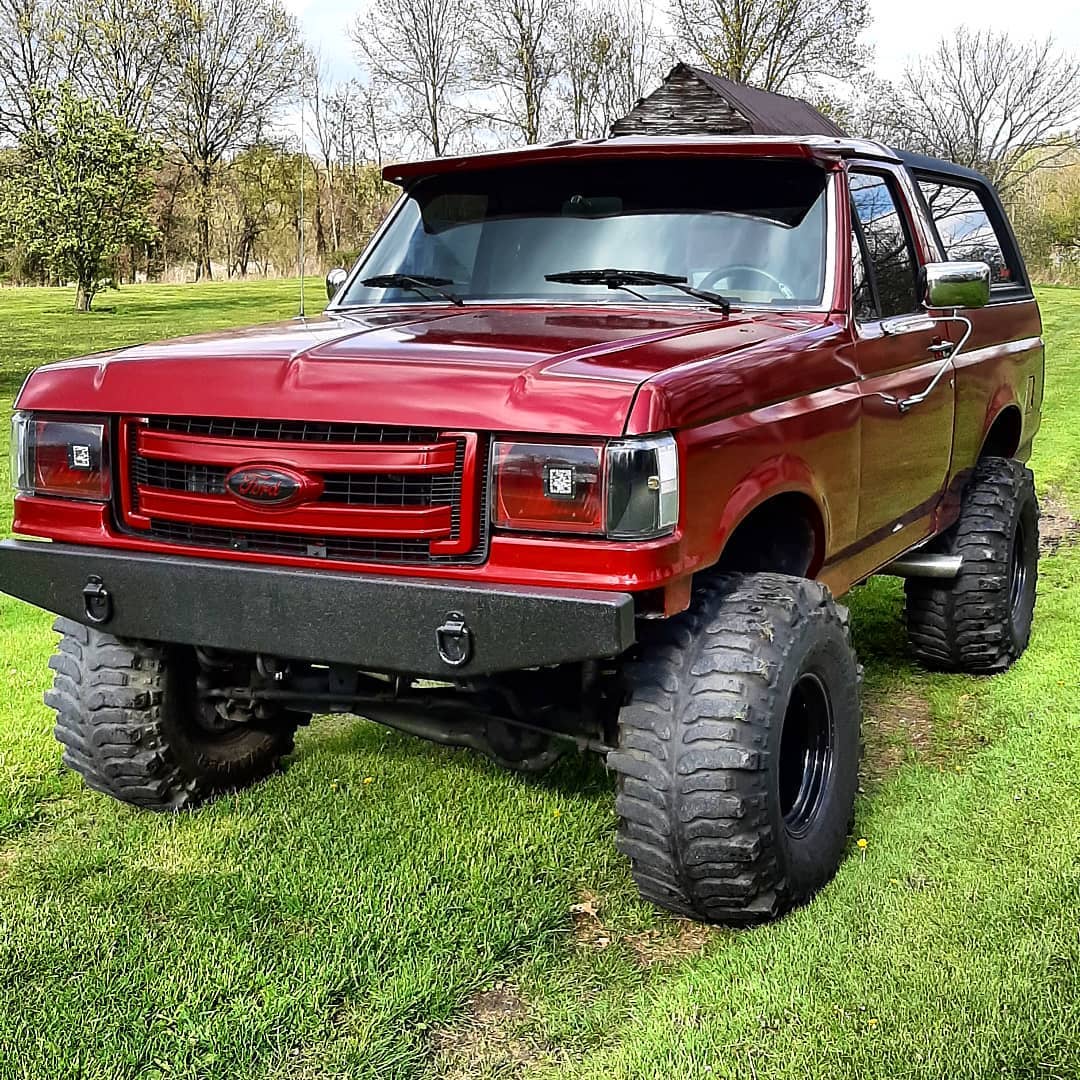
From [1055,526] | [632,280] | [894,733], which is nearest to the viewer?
[632,280]

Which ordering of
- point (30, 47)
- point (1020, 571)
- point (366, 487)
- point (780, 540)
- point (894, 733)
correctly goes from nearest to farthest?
1. point (366, 487)
2. point (780, 540)
3. point (894, 733)
4. point (1020, 571)
5. point (30, 47)

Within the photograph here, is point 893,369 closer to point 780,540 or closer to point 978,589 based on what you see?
point 780,540

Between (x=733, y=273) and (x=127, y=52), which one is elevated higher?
(x=127, y=52)

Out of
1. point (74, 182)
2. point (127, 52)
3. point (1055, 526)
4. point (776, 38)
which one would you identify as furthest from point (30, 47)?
point (1055, 526)

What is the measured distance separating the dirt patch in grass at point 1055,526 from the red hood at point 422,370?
4.88 m

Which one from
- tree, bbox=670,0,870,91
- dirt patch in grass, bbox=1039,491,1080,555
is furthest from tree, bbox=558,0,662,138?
dirt patch in grass, bbox=1039,491,1080,555

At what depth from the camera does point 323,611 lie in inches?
120

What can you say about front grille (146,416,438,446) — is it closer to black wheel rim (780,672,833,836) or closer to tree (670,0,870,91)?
black wheel rim (780,672,833,836)

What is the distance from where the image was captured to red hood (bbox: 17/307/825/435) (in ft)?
9.47

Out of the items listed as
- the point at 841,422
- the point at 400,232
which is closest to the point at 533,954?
the point at 841,422

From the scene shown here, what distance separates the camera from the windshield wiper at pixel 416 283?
4363 millimetres

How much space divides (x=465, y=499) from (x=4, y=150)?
30.5 m

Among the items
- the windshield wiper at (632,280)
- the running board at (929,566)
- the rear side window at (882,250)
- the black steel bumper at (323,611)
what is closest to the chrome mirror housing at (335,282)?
the windshield wiper at (632,280)

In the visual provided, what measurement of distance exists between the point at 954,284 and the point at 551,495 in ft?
7.02
